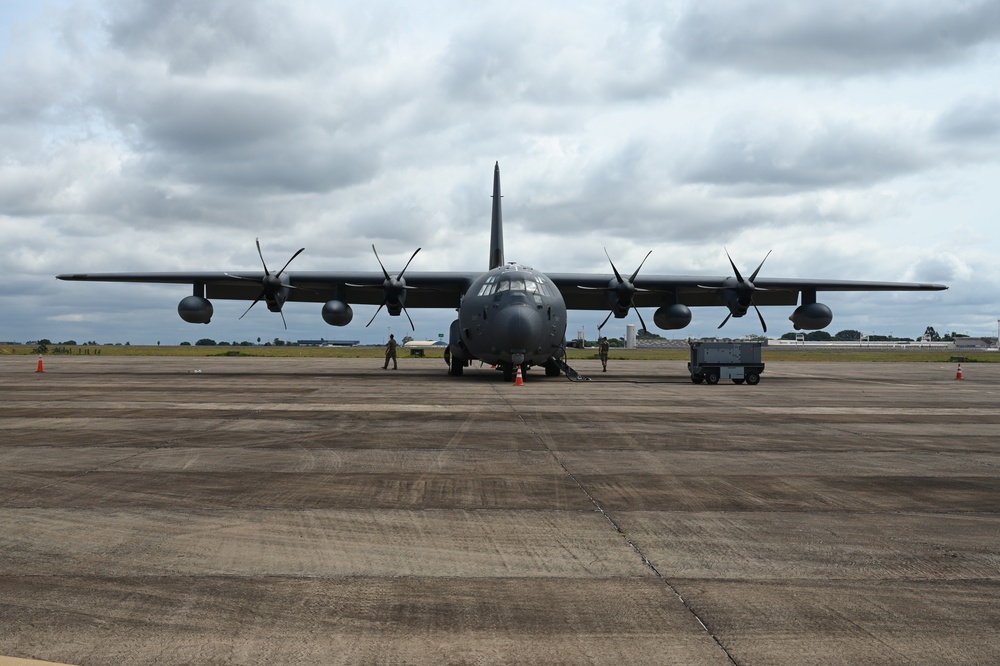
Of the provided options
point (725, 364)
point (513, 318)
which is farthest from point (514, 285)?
point (725, 364)

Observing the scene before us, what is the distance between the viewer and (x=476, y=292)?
27.7m

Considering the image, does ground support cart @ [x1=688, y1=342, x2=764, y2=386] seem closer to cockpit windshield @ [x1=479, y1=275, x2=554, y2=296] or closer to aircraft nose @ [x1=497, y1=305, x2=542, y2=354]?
cockpit windshield @ [x1=479, y1=275, x2=554, y2=296]

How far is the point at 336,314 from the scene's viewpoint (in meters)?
32.8

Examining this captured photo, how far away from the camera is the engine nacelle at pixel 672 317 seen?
34906mm

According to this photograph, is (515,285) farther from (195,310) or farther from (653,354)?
(653,354)

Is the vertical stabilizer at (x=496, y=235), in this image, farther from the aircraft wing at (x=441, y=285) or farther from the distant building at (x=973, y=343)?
the distant building at (x=973, y=343)

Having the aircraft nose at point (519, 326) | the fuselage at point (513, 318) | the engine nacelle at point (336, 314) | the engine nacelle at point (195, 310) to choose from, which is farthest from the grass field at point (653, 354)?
the aircraft nose at point (519, 326)

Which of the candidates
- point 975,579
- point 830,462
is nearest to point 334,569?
point 975,579

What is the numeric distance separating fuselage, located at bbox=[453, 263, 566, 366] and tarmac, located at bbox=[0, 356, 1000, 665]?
11903 mm

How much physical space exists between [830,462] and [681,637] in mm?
7034

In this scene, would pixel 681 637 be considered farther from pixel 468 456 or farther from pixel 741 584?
pixel 468 456

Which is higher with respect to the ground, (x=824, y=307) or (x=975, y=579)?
(x=824, y=307)

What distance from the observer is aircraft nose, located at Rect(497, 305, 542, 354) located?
25.1 metres

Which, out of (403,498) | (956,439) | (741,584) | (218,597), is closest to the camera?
(218,597)
